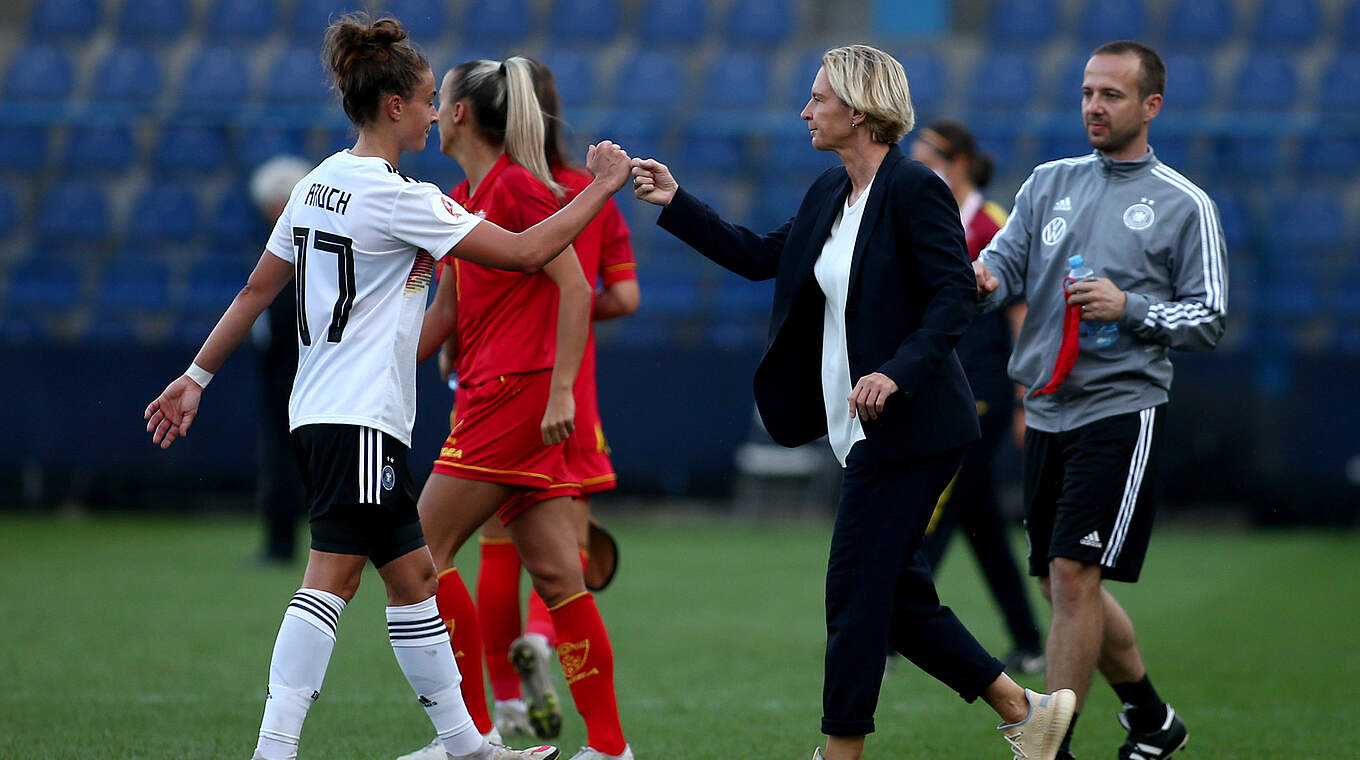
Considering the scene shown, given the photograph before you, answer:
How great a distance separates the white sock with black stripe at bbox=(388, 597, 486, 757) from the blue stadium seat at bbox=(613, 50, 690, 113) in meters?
12.8

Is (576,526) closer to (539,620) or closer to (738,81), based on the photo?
(539,620)

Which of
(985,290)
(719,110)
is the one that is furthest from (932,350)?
(719,110)

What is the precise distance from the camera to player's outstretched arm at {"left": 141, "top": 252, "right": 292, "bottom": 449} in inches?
153

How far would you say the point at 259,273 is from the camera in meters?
3.90

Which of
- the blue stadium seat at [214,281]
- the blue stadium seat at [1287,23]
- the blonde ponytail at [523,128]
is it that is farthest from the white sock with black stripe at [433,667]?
the blue stadium seat at [1287,23]

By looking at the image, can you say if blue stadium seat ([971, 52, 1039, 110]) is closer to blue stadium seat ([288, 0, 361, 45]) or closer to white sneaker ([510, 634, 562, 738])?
blue stadium seat ([288, 0, 361, 45])

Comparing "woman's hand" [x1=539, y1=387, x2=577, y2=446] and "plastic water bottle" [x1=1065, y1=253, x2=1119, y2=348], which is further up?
"plastic water bottle" [x1=1065, y1=253, x2=1119, y2=348]

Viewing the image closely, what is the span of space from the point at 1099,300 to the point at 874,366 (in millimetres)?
772

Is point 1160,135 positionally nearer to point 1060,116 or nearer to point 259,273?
point 1060,116

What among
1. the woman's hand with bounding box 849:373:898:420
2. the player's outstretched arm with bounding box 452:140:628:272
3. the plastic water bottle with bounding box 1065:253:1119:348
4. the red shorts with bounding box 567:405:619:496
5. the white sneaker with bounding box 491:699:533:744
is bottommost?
the white sneaker with bounding box 491:699:533:744

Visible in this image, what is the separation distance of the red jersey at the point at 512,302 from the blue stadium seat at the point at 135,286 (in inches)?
381

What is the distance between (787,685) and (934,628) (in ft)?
6.85

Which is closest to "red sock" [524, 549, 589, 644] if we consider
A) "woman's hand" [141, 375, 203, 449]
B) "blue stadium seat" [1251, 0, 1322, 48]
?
"woman's hand" [141, 375, 203, 449]

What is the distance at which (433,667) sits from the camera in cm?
393
